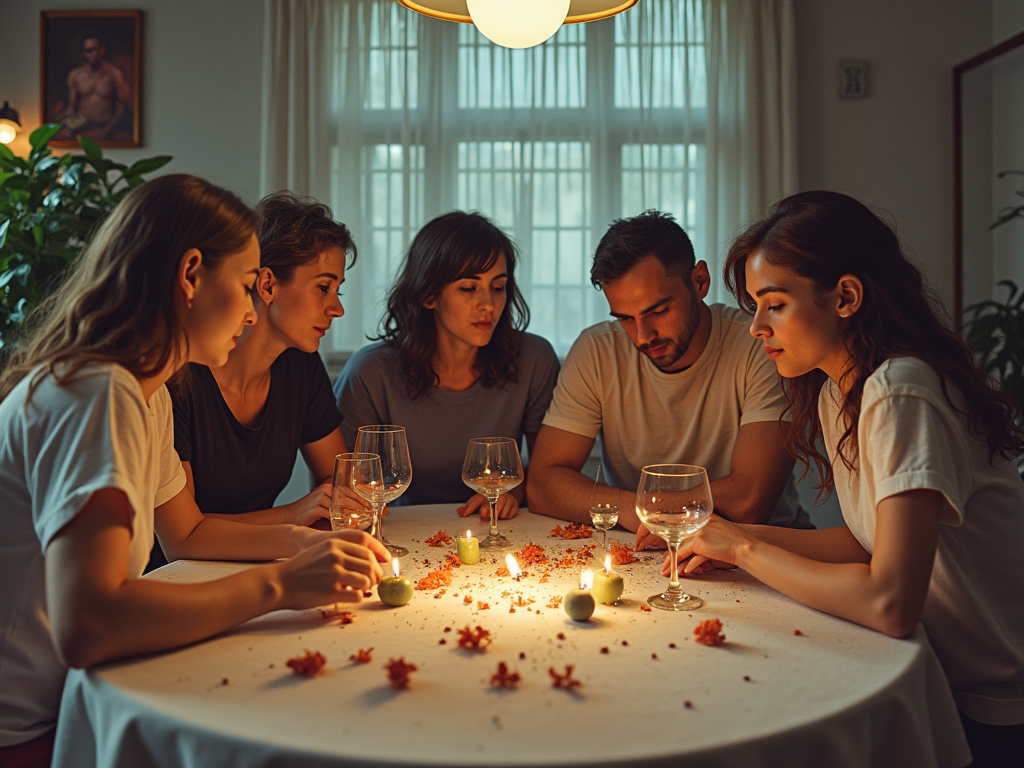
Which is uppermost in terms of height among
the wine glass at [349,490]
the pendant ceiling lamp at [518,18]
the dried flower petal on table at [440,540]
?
the pendant ceiling lamp at [518,18]

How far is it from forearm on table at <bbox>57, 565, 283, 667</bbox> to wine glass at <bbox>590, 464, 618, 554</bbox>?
63 cm

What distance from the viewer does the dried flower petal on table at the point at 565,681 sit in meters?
1.01

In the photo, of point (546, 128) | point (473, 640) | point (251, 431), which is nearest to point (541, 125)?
point (546, 128)

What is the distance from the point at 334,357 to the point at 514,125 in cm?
152

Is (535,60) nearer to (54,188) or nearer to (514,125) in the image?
(514,125)

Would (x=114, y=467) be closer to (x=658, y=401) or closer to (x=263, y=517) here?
(x=263, y=517)

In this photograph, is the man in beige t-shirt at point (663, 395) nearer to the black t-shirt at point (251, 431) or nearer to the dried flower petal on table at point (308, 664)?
the black t-shirt at point (251, 431)

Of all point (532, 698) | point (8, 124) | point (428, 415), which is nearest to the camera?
point (532, 698)

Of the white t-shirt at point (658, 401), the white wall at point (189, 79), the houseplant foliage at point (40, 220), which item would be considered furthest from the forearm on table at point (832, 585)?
the white wall at point (189, 79)

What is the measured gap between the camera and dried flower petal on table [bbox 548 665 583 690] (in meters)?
1.01

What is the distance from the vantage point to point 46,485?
1114 mm

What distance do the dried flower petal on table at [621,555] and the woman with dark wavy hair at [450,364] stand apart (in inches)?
36.2

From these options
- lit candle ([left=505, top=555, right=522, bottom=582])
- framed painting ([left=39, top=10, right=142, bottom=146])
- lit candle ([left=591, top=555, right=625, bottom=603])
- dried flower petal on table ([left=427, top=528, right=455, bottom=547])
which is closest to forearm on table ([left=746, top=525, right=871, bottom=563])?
lit candle ([left=591, top=555, right=625, bottom=603])

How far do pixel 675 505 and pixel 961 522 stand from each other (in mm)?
457
